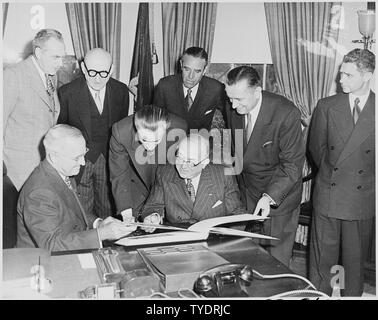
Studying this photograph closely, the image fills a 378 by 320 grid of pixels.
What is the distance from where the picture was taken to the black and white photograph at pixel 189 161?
198cm

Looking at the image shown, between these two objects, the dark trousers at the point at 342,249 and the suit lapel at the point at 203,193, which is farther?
the dark trousers at the point at 342,249

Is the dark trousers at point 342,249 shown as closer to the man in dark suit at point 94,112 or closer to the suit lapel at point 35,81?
the man in dark suit at point 94,112

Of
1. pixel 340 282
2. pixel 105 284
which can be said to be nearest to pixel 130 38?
pixel 340 282

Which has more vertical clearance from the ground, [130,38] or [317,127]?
[130,38]

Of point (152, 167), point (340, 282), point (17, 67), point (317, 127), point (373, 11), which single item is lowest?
point (340, 282)

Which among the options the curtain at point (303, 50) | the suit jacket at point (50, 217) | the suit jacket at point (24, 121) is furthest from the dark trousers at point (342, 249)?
the suit jacket at point (24, 121)

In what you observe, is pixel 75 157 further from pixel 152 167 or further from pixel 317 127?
pixel 317 127

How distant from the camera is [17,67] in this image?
2957 mm

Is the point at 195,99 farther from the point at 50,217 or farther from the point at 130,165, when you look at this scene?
the point at 50,217

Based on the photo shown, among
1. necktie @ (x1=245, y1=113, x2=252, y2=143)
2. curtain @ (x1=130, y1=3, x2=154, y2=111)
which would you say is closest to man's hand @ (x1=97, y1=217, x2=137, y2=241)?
necktie @ (x1=245, y1=113, x2=252, y2=143)

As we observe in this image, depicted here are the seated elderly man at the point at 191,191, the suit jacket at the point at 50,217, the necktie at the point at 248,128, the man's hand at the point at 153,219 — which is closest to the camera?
the suit jacket at the point at 50,217

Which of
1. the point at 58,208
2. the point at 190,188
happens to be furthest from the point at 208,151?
the point at 58,208

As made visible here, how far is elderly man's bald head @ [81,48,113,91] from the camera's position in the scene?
327 centimetres

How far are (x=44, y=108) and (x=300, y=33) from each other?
2.09m
